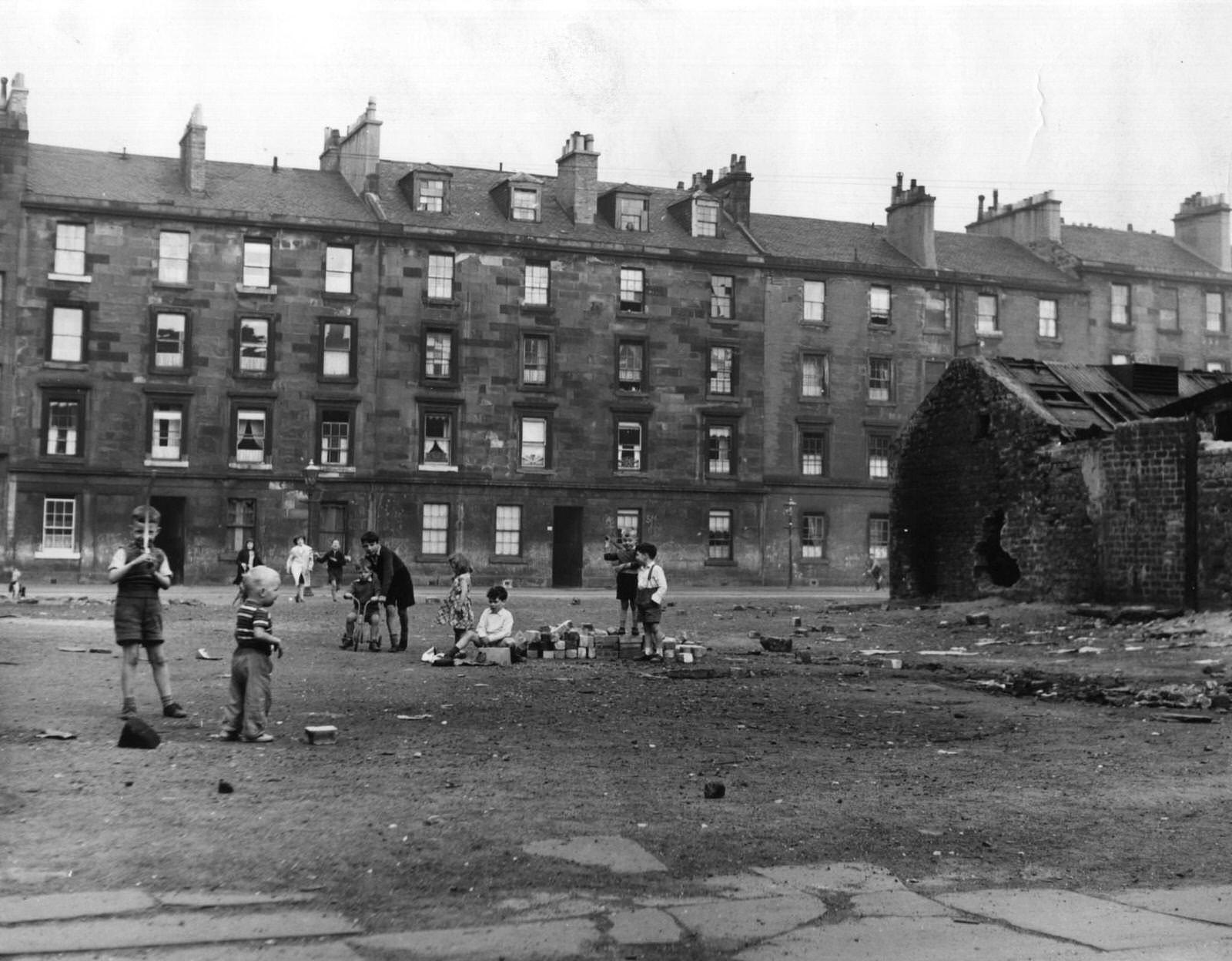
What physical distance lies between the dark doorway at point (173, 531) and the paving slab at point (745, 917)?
1478 inches

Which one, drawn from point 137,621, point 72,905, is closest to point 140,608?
point 137,621

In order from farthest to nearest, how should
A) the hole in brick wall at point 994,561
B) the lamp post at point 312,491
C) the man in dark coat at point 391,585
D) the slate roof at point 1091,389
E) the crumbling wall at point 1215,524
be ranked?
the lamp post at point 312,491, the hole in brick wall at point 994,561, the slate roof at point 1091,389, the crumbling wall at point 1215,524, the man in dark coat at point 391,585

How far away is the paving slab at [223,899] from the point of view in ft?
19.1

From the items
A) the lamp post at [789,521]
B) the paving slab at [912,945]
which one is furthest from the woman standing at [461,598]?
the lamp post at [789,521]

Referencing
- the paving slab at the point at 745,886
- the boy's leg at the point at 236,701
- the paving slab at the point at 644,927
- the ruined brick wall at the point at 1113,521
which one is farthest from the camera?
the ruined brick wall at the point at 1113,521

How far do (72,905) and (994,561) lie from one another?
2569 centimetres

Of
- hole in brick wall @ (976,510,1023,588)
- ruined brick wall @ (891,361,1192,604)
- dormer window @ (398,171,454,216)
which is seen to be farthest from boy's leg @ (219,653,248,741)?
dormer window @ (398,171,454,216)

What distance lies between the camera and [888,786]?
9.03m

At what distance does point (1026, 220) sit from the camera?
55.0 m

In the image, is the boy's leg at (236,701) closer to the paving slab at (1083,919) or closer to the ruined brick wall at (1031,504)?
the paving slab at (1083,919)

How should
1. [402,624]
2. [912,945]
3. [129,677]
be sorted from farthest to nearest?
1. [402,624]
2. [129,677]
3. [912,945]

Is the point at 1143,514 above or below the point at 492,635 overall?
above

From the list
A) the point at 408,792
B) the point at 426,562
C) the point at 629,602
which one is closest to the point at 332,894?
the point at 408,792

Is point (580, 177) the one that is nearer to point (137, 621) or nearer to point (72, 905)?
point (137, 621)
